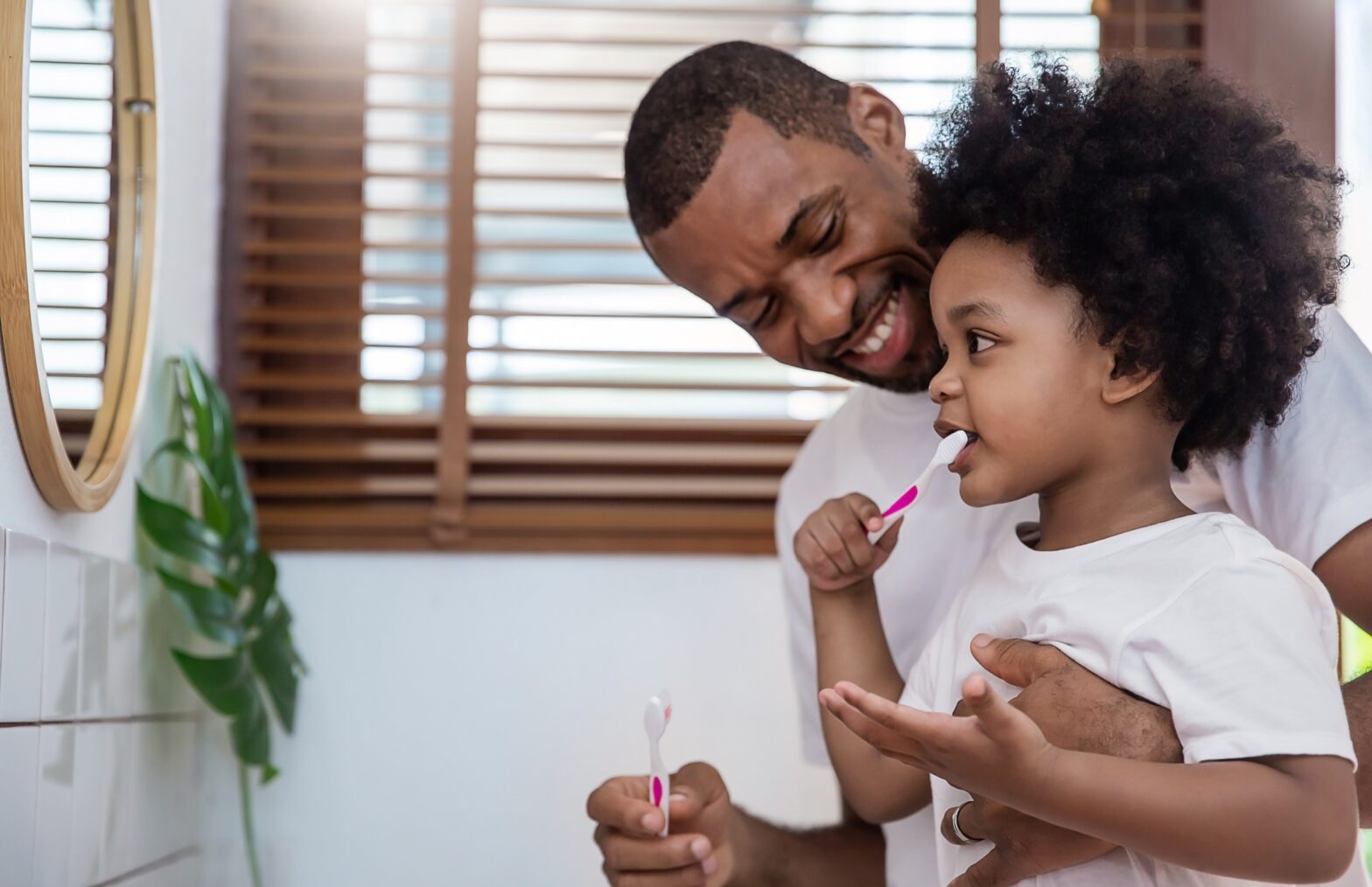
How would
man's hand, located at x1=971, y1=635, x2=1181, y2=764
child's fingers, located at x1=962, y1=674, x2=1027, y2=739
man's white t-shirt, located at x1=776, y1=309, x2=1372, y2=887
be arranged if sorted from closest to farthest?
child's fingers, located at x1=962, y1=674, x2=1027, y2=739 < man's hand, located at x1=971, y1=635, x2=1181, y2=764 < man's white t-shirt, located at x1=776, y1=309, x2=1372, y2=887

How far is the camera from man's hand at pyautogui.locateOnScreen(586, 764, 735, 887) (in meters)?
1.04

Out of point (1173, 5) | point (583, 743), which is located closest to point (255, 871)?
point (583, 743)

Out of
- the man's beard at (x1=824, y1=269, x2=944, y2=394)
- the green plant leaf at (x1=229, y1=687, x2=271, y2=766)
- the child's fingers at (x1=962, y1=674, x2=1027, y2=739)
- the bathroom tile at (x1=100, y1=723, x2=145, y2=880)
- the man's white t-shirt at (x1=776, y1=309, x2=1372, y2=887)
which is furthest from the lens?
the green plant leaf at (x1=229, y1=687, x2=271, y2=766)

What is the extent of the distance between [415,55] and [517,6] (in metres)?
0.23

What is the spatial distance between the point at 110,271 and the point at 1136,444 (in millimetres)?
1187

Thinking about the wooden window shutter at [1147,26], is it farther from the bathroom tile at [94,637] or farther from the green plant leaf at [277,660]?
the bathroom tile at [94,637]

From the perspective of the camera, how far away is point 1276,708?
2.76 ft

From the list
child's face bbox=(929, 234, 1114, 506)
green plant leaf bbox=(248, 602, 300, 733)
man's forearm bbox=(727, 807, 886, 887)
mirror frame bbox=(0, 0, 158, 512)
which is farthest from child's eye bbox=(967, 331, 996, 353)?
green plant leaf bbox=(248, 602, 300, 733)

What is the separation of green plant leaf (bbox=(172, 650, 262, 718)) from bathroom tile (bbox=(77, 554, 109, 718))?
0.13m

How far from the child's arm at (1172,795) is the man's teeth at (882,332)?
58cm

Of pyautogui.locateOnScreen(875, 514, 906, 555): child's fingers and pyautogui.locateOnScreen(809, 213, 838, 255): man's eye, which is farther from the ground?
pyautogui.locateOnScreen(809, 213, 838, 255): man's eye

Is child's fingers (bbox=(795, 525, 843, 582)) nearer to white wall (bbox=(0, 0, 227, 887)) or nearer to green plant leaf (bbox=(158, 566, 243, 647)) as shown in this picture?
white wall (bbox=(0, 0, 227, 887))

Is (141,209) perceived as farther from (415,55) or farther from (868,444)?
(868,444)

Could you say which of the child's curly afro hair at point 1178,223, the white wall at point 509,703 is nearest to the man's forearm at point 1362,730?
the child's curly afro hair at point 1178,223
